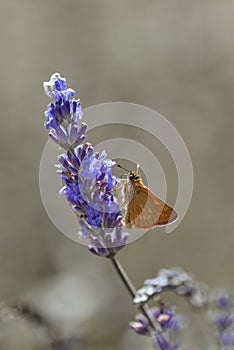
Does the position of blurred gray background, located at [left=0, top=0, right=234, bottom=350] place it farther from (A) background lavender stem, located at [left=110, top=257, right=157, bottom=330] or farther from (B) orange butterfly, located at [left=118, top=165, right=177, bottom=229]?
(A) background lavender stem, located at [left=110, top=257, right=157, bottom=330]

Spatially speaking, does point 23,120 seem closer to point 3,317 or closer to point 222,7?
point 222,7

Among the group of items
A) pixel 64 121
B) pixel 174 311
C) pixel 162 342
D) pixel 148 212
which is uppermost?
pixel 64 121

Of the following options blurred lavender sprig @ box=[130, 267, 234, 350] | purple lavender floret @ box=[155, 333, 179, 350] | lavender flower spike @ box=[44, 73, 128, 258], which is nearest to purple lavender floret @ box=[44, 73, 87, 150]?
lavender flower spike @ box=[44, 73, 128, 258]

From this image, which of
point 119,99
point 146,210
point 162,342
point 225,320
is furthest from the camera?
point 119,99

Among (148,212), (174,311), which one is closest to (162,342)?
(174,311)

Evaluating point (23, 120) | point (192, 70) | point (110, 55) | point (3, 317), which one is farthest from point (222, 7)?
point (3, 317)

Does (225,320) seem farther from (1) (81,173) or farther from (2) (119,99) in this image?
(2) (119,99)

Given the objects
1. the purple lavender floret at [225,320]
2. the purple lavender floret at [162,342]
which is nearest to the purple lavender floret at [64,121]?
the purple lavender floret at [162,342]
